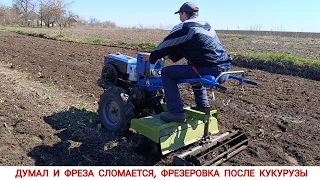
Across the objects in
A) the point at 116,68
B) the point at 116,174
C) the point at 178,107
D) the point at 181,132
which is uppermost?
the point at 116,68

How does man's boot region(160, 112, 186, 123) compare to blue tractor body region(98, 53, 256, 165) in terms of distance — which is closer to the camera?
blue tractor body region(98, 53, 256, 165)

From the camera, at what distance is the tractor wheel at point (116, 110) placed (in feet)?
15.6

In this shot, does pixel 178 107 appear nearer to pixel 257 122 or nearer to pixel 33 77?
pixel 257 122

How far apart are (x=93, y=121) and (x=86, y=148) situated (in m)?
1.02

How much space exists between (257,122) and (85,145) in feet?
10.8

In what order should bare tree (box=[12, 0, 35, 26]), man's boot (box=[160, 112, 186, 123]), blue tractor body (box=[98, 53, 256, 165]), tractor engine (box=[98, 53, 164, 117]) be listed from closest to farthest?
blue tractor body (box=[98, 53, 256, 165])
man's boot (box=[160, 112, 186, 123])
tractor engine (box=[98, 53, 164, 117])
bare tree (box=[12, 0, 35, 26])

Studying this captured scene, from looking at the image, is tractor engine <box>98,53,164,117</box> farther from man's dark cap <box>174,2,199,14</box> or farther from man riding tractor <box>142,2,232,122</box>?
man's dark cap <box>174,2,199,14</box>

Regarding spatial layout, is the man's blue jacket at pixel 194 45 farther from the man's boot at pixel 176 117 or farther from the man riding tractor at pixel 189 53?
the man's boot at pixel 176 117

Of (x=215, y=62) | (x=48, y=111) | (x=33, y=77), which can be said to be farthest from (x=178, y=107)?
(x=33, y=77)

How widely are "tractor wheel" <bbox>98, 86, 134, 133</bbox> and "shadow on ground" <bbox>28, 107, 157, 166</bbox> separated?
153 millimetres

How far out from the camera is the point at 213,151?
4.23 metres

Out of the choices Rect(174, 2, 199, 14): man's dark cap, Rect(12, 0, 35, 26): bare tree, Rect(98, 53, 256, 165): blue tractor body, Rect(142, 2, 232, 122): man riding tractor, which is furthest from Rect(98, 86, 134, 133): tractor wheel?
Rect(12, 0, 35, 26): bare tree

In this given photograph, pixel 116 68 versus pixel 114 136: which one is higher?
pixel 116 68

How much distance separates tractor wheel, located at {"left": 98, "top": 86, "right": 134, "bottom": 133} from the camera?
477cm
